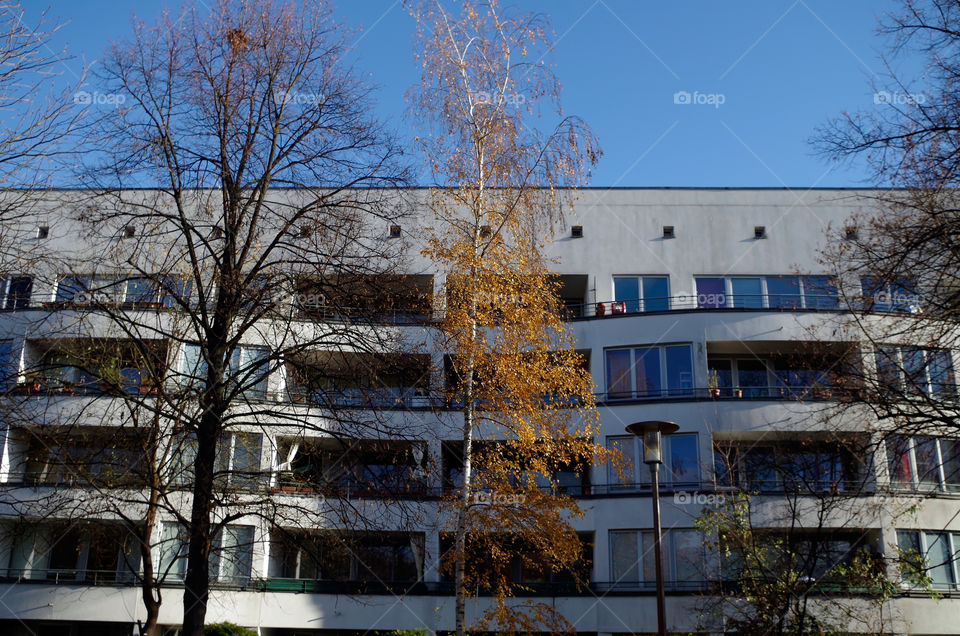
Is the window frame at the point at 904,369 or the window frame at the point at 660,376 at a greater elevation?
the window frame at the point at 660,376

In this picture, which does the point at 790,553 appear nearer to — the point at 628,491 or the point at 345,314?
the point at 628,491

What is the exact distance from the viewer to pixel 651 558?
2803cm

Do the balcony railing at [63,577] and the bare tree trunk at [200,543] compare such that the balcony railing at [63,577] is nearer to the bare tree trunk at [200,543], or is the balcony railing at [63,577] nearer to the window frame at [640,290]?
the bare tree trunk at [200,543]

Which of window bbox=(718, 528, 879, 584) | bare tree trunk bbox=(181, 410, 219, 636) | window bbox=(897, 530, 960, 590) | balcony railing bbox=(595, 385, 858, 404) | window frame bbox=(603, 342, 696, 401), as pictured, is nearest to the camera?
bare tree trunk bbox=(181, 410, 219, 636)

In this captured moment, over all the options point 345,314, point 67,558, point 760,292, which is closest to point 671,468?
point 760,292

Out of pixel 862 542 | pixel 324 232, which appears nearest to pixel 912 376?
pixel 324 232

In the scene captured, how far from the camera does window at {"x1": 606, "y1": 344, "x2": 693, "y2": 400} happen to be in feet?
99.7

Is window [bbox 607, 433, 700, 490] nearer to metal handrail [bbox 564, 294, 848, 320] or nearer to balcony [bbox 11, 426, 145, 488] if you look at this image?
metal handrail [bbox 564, 294, 848, 320]

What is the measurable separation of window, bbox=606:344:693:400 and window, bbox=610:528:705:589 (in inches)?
192

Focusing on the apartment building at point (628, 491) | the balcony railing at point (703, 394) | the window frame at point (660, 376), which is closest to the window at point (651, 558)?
the apartment building at point (628, 491)

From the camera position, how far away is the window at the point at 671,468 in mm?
28703

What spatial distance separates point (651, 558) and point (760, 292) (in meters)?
12.0

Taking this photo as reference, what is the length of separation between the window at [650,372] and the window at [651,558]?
486cm

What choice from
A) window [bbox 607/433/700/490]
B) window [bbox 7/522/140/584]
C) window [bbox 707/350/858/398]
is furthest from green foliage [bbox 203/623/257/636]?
window [bbox 707/350/858/398]
